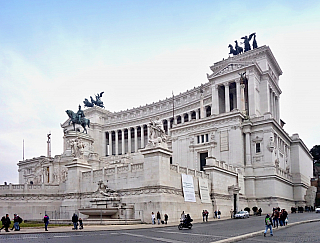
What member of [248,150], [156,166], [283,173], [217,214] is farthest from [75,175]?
[283,173]

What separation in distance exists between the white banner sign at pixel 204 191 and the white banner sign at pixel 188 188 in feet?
7.96

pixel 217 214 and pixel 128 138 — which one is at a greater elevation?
pixel 128 138

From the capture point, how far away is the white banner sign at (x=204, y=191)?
50.0 metres

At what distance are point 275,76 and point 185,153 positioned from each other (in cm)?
3502

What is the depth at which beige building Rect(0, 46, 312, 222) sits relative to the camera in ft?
145

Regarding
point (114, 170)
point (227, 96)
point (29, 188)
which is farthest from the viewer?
point (227, 96)

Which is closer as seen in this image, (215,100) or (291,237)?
(291,237)

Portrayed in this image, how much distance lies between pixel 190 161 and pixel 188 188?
2939 centimetres

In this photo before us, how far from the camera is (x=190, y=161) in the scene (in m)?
76.2

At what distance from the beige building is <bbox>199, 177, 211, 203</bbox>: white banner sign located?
0.44 feet

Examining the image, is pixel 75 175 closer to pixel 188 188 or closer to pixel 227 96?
pixel 188 188

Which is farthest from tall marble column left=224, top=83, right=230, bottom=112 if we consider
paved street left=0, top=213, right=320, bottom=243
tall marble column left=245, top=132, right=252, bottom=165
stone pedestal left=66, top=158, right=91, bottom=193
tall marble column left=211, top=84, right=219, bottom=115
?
paved street left=0, top=213, right=320, bottom=243

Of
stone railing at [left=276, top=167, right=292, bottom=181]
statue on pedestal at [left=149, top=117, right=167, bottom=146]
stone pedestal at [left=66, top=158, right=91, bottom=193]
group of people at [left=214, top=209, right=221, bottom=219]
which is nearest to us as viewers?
statue on pedestal at [left=149, top=117, right=167, bottom=146]

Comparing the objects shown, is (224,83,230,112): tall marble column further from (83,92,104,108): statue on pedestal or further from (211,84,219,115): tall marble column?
(83,92,104,108): statue on pedestal
